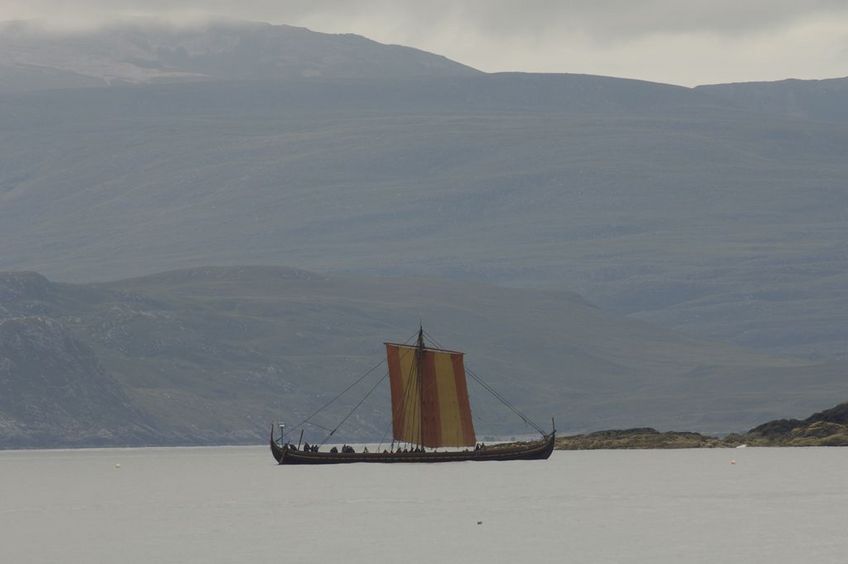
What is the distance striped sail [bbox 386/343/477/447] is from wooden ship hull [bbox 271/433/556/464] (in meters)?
1.36

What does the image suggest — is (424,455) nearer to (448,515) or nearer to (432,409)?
(432,409)

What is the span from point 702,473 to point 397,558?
79511mm

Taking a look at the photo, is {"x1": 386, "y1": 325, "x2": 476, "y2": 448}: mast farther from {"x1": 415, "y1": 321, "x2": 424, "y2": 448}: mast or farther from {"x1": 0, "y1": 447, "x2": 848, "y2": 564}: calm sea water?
{"x1": 0, "y1": 447, "x2": 848, "y2": 564}: calm sea water

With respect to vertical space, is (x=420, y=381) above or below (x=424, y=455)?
above

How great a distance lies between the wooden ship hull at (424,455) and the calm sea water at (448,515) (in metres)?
1.72

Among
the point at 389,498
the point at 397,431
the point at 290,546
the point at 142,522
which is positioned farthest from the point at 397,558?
the point at 397,431

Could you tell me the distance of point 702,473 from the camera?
170 m

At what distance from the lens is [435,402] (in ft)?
597

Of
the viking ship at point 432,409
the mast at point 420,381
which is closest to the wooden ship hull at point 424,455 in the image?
the viking ship at point 432,409

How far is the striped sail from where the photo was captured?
181750 mm

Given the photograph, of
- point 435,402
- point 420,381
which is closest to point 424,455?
point 435,402

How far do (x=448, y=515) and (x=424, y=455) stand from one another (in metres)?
57.5

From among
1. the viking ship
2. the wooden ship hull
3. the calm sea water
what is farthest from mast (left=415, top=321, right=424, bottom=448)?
the calm sea water

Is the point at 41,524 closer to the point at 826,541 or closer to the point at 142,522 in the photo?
the point at 142,522
